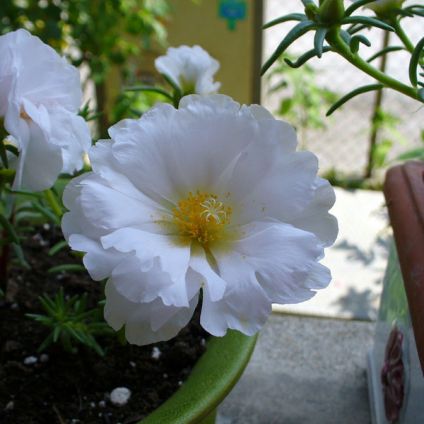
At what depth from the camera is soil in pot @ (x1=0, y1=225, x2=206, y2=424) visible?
72 cm

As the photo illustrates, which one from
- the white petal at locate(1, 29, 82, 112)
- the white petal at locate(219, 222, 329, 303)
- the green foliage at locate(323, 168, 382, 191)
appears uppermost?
the white petal at locate(1, 29, 82, 112)

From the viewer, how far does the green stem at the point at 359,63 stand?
563 millimetres

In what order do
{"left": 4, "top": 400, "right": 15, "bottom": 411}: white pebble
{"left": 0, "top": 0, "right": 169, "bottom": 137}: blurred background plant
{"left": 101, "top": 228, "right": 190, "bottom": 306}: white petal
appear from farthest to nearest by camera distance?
{"left": 0, "top": 0, "right": 169, "bottom": 137}: blurred background plant
{"left": 4, "top": 400, "right": 15, "bottom": 411}: white pebble
{"left": 101, "top": 228, "right": 190, "bottom": 306}: white petal

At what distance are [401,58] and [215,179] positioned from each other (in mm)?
1938

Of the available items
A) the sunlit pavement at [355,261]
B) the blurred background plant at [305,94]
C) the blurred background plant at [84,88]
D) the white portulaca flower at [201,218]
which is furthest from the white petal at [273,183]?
the blurred background plant at [305,94]

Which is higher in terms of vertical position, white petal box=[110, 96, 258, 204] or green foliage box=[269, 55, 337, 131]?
white petal box=[110, 96, 258, 204]

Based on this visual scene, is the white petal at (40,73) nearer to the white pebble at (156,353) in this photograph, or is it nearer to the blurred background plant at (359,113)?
the white pebble at (156,353)

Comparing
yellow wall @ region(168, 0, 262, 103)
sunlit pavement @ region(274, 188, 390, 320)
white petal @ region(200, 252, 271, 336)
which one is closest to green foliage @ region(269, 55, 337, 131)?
yellow wall @ region(168, 0, 262, 103)

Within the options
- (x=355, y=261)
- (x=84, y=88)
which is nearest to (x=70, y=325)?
(x=355, y=261)

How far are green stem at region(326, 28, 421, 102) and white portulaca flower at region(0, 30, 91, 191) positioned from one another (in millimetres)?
233

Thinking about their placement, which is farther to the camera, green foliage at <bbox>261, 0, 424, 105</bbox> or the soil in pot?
the soil in pot

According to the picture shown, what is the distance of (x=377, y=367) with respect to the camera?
945 millimetres

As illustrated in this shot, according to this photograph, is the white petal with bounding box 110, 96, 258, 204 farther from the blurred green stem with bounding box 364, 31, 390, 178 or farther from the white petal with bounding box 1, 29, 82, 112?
the blurred green stem with bounding box 364, 31, 390, 178

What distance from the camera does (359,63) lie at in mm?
583
